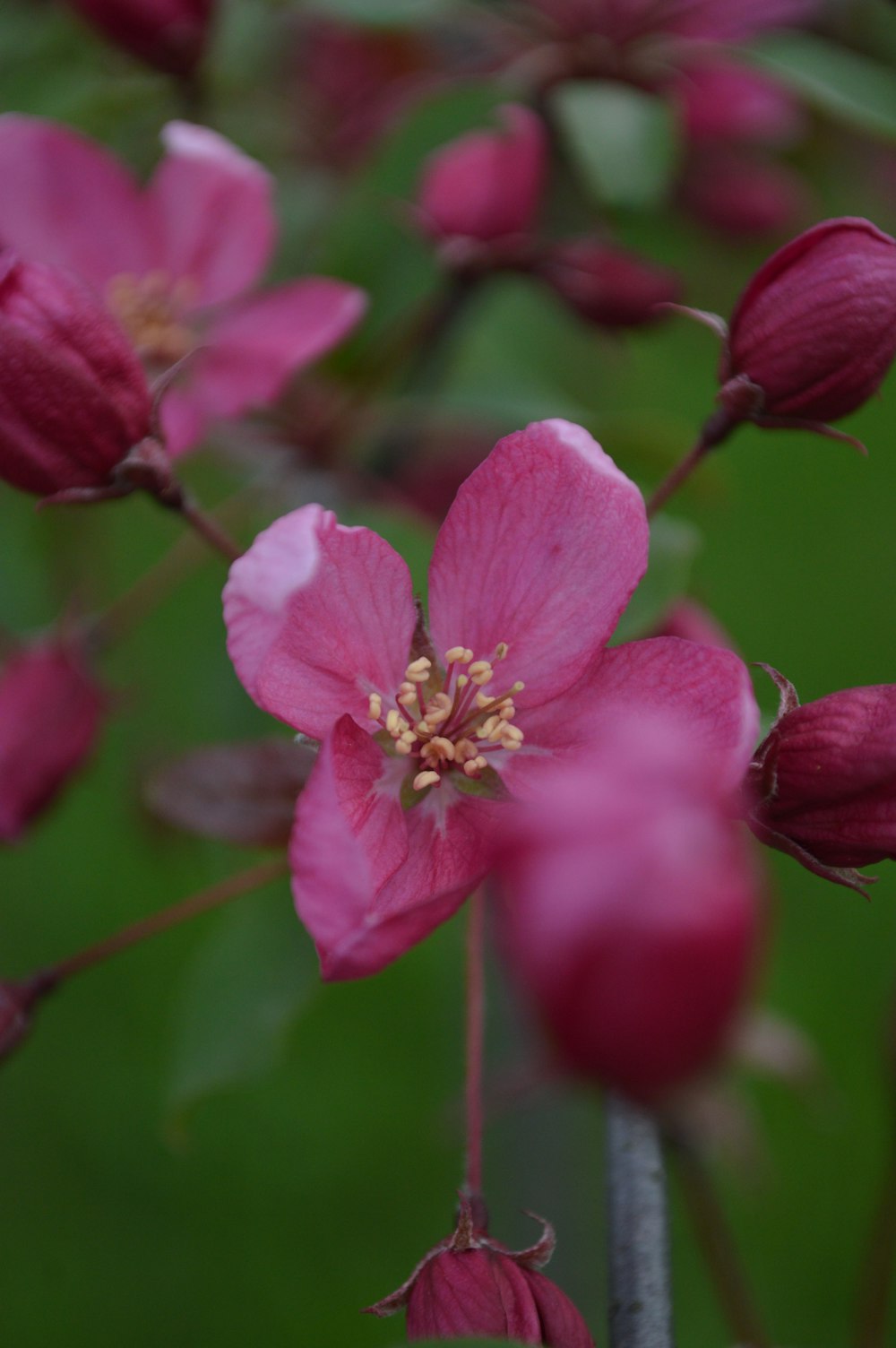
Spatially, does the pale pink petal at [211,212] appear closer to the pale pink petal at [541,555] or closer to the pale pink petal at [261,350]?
the pale pink petal at [261,350]

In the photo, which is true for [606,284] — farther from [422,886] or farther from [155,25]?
[422,886]

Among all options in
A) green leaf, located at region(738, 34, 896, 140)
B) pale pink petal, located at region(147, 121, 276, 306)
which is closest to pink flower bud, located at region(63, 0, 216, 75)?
pale pink petal, located at region(147, 121, 276, 306)

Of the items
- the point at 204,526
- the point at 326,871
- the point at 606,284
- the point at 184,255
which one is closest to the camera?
the point at 326,871

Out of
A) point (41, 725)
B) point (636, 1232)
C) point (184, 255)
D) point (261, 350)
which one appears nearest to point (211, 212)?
point (184, 255)

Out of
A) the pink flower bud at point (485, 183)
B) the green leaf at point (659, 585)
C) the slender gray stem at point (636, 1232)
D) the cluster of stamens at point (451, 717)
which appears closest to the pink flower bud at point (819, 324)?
the green leaf at point (659, 585)

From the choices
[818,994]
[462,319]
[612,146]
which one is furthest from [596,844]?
[818,994]

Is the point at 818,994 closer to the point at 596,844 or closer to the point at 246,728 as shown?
the point at 246,728
